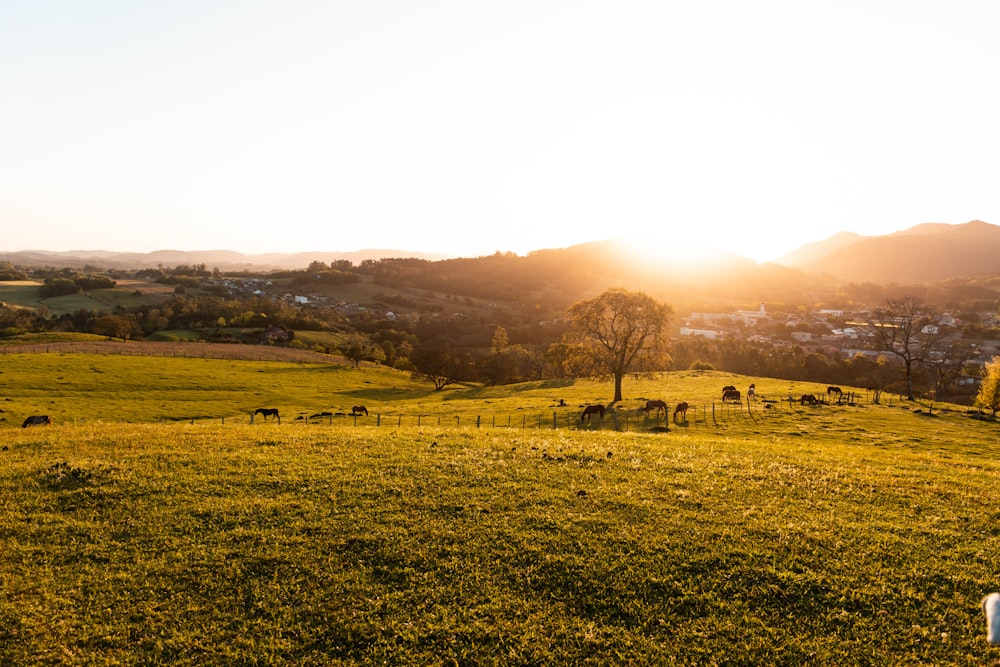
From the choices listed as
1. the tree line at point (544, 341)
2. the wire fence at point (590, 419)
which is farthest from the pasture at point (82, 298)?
the wire fence at point (590, 419)

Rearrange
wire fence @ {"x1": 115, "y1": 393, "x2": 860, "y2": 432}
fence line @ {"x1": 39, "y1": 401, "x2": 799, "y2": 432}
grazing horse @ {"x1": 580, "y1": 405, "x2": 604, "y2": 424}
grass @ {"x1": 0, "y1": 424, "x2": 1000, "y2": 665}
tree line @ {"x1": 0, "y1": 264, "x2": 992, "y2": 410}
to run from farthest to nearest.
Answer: tree line @ {"x1": 0, "y1": 264, "x2": 992, "y2": 410}, grazing horse @ {"x1": 580, "y1": 405, "x2": 604, "y2": 424}, wire fence @ {"x1": 115, "y1": 393, "x2": 860, "y2": 432}, fence line @ {"x1": 39, "y1": 401, "x2": 799, "y2": 432}, grass @ {"x1": 0, "y1": 424, "x2": 1000, "y2": 665}

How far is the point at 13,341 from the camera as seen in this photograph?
97.8 metres

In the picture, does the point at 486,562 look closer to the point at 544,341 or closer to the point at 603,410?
the point at 603,410

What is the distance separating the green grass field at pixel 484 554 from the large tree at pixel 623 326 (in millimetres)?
39819

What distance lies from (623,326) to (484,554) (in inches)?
2153

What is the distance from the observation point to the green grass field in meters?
10.3

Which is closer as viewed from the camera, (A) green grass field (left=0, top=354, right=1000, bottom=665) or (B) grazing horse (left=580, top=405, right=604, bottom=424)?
(A) green grass field (left=0, top=354, right=1000, bottom=665)

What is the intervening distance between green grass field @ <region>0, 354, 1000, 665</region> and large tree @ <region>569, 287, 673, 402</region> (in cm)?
3982

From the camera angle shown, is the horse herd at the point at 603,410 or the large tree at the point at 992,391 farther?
the large tree at the point at 992,391

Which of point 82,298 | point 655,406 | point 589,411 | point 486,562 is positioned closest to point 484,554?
point 486,562

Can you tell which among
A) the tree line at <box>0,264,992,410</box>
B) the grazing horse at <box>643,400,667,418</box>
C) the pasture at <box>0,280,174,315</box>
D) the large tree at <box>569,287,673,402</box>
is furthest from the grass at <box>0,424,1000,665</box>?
the pasture at <box>0,280,174,315</box>

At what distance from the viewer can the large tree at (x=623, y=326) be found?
209ft

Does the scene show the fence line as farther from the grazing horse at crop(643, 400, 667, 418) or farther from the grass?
the grass

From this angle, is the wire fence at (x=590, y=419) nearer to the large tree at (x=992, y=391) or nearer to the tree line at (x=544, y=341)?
the tree line at (x=544, y=341)
